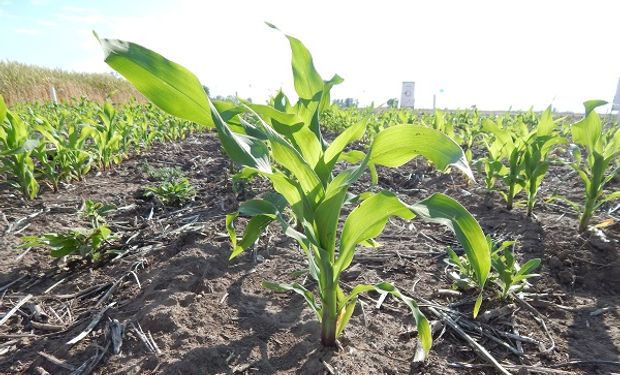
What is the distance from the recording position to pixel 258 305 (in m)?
1.61

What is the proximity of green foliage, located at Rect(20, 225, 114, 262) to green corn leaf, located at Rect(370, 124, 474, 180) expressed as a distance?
1.56 metres

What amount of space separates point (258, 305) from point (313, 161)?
0.74 metres

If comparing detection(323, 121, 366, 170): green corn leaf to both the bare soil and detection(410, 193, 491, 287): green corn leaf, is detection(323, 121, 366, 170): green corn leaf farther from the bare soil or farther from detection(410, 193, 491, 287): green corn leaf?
the bare soil

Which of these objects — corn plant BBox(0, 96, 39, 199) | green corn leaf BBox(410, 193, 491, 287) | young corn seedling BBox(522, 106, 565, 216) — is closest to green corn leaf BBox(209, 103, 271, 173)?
green corn leaf BBox(410, 193, 491, 287)

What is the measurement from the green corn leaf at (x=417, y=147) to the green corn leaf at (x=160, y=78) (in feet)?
1.67

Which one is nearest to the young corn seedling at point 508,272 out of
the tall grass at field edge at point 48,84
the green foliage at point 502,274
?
the green foliage at point 502,274

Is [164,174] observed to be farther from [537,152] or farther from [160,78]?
[537,152]

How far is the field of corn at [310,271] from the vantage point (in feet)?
3.53

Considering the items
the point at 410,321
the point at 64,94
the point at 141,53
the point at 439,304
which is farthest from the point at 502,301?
the point at 64,94

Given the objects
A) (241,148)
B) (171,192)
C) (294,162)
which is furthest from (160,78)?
(171,192)

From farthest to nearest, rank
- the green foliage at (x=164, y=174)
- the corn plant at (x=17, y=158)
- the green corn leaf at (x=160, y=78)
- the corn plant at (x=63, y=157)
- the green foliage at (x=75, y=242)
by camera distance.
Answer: the green foliage at (x=164, y=174) → the corn plant at (x=63, y=157) → the corn plant at (x=17, y=158) → the green foliage at (x=75, y=242) → the green corn leaf at (x=160, y=78)

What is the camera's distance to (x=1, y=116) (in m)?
2.73

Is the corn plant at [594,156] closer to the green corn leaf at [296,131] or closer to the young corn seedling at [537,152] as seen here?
the young corn seedling at [537,152]

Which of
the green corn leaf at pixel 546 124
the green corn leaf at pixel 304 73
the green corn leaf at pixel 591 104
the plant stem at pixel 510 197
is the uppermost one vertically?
the green corn leaf at pixel 304 73
